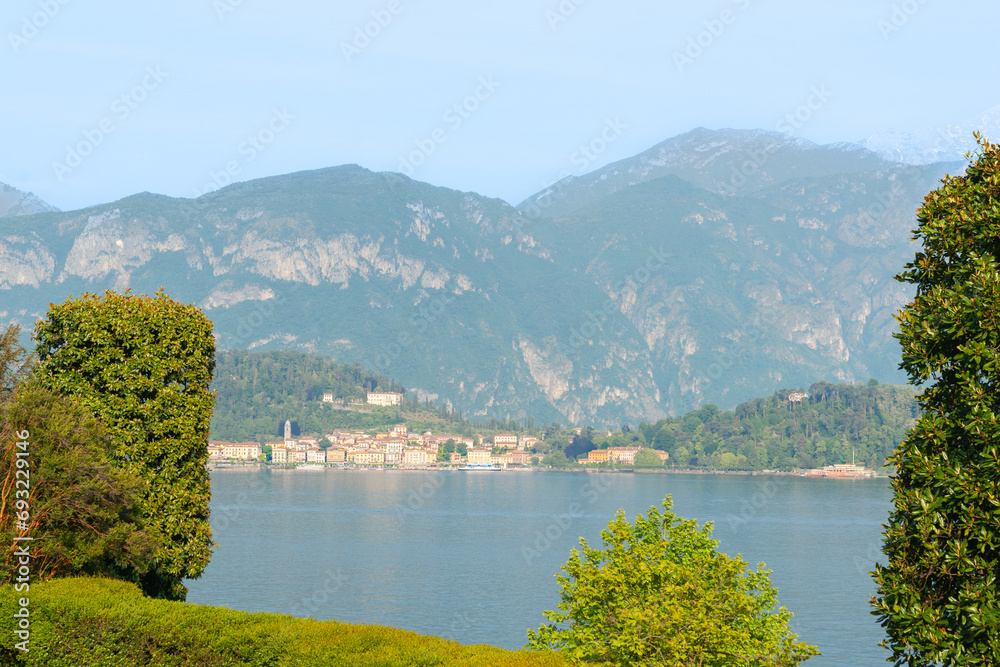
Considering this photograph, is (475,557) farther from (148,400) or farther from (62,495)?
(62,495)

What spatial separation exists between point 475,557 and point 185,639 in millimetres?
80095

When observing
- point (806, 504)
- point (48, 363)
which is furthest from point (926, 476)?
point (806, 504)

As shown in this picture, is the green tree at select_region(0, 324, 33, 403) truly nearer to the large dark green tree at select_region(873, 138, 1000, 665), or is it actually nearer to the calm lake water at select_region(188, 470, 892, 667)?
the large dark green tree at select_region(873, 138, 1000, 665)

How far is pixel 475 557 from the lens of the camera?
93750 millimetres

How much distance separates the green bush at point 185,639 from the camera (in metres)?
14.0

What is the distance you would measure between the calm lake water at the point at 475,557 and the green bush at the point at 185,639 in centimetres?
3948

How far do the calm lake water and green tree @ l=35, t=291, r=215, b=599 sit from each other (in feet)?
105

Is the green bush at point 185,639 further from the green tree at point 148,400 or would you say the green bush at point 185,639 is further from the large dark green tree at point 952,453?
the green tree at point 148,400

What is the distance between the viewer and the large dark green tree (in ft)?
39.1

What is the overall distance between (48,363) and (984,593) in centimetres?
2213

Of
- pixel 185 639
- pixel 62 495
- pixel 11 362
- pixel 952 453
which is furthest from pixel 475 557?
pixel 952 453

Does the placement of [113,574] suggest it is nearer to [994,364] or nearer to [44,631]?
[44,631]

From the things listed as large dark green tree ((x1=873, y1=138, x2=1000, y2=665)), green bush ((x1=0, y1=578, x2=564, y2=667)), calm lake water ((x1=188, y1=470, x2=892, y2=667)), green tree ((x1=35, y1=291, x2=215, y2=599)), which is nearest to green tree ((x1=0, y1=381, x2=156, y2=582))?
green tree ((x1=35, y1=291, x2=215, y2=599))

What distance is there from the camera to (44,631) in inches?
638
